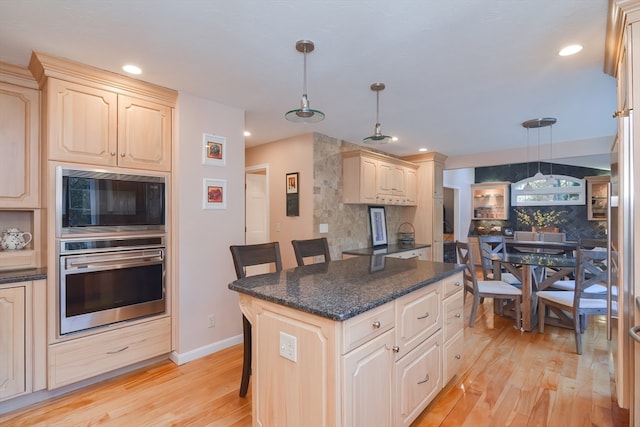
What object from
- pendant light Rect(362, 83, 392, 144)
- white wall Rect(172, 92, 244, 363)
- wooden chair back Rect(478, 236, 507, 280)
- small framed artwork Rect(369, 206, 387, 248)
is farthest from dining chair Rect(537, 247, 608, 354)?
white wall Rect(172, 92, 244, 363)

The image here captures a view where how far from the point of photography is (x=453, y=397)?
2.18 m

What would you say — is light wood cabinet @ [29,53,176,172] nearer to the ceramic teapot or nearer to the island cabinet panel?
the ceramic teapot

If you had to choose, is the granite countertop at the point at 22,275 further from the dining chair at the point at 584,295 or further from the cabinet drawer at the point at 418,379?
the dining chair at the point at 584,295

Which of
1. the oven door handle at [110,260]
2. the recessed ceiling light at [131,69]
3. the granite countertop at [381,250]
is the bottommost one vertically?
the granite countertop at [381,250]

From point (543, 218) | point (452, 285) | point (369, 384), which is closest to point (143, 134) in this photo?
point (369, 384)

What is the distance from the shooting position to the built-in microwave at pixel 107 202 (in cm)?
220

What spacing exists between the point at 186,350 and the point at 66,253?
1217mm

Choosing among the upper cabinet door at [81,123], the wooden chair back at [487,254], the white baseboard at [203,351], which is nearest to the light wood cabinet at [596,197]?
the wooden chair back at [487,254]

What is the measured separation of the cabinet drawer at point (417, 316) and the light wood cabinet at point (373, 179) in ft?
7.84

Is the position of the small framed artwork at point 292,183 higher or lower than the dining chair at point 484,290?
higher

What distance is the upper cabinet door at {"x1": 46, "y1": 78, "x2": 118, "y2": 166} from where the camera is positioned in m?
2.15

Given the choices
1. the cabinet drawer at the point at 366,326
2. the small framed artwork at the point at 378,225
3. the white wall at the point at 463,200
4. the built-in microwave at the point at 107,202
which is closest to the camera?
the cabinet drawer at the point at 366,326

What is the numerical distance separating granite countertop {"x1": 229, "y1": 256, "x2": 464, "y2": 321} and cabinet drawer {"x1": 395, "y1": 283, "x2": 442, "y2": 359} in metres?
0.07

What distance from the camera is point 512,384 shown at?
2.35 meters
